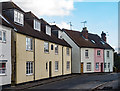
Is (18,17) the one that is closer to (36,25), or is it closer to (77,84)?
(36,25)

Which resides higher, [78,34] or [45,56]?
[78,34]

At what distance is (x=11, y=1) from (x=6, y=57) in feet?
30.1

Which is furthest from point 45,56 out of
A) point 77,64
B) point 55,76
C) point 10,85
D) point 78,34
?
point 78,34

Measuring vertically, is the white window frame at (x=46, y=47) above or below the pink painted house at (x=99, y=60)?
above

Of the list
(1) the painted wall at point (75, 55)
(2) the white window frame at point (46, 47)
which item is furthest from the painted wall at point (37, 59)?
(1) the painted wall at point (75, 55)

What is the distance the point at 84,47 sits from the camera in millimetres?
41312

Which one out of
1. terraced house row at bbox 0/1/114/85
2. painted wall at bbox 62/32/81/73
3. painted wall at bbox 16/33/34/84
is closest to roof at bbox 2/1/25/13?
terraced house row at bbox 0/1/114/85

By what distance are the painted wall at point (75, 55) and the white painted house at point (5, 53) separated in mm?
22510

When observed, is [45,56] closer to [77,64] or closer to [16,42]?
[16,42]

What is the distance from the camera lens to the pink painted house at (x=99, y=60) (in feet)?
143

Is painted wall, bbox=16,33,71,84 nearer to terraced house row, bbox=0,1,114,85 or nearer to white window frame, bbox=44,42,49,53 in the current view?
terraced house row, bbox=0,1,114,85

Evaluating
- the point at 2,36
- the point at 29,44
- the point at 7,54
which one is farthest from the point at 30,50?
the point at 2,36

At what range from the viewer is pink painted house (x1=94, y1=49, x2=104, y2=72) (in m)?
43.7

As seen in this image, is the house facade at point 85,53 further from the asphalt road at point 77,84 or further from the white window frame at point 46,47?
the asphalt road at point 77,84
